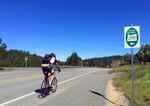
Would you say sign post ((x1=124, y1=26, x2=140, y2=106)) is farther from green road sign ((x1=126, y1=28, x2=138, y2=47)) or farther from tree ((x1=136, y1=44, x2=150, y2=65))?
tree ((x1=136, y1=44, x2=150, y2=65))

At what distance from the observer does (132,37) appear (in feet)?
40.8

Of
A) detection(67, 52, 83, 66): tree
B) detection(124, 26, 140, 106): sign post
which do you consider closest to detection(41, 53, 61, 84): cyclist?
detection(124, 26, 140, 106): sign post

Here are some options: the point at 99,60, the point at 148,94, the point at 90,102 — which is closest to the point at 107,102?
the point at 90,102

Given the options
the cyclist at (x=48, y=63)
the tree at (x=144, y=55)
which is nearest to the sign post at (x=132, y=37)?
the cyclist at (x=48, y=63)

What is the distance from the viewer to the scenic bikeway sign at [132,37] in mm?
12375

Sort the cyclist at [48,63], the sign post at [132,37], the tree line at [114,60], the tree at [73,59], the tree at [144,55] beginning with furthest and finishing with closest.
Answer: the tree at [73,59]
the tree line at [114,60]
the tree at [144,55]
the cyclist at [48,63]
the sign post at [132,37]

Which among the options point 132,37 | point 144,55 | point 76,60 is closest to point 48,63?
point 132,37

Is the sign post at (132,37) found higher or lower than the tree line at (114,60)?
lower

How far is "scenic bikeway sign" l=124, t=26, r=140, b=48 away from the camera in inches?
487

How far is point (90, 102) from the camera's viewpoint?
13375mm

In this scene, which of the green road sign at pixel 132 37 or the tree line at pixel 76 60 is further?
Answer: the tree line at pixel 76 60

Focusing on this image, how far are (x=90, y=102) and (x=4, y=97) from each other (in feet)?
12.2

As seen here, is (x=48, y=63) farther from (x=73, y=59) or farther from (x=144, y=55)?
(x=73, y=59)

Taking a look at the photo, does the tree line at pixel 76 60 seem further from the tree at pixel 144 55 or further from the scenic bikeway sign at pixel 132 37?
the scenic bikeway sign at pixel 132 37
